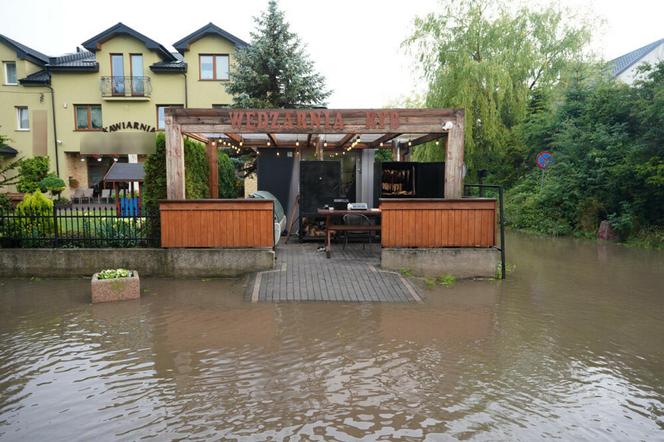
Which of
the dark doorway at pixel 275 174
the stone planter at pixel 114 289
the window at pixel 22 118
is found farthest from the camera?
the window at pixel 22 118

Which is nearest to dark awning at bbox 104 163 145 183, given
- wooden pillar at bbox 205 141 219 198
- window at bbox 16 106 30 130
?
wooden pillar at bbox 205 141 219 198

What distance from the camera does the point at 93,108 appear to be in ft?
92.5

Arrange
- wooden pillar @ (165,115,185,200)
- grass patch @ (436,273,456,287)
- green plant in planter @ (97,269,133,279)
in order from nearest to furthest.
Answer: green plant in planter @ (97,269,133,279)
grass patch @ (436,273,456,287)
wooden pillar @ (165,115,185,200)

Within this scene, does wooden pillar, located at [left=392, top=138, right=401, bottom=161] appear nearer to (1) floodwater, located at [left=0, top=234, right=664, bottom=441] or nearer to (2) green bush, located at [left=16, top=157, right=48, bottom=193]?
(1) floodwater, located at [left=0, top=234, right=664, bottom=441]

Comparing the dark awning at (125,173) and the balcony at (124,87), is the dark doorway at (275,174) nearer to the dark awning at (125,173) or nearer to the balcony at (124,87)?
the dark awning at (125,173)

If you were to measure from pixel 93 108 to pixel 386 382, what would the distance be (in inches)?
1110

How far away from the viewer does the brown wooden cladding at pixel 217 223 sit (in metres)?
10.1

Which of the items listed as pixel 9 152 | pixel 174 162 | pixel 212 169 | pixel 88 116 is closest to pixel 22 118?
pixel 9 152

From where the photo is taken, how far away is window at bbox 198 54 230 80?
90.0 ft

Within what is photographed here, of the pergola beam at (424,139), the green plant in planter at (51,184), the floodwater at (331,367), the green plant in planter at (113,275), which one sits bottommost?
the floodwater at (331,367)

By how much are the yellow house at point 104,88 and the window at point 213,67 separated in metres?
0.05

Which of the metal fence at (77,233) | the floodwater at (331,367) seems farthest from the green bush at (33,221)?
the floodwater at (331,367)

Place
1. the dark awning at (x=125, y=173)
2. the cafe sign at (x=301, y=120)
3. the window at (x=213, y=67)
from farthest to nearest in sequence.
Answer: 1. the window at (x=213, y=67)
2. the dark awning at (x=125, y=173)
3. the cafe sign at (x=301, y=120)

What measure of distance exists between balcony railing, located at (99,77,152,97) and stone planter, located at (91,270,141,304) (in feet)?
71.1
